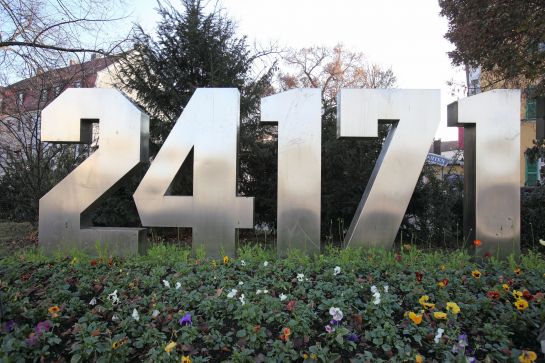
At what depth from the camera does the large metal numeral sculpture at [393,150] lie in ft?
16.9

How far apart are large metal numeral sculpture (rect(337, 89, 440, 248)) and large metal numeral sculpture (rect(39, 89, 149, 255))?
8.70ft

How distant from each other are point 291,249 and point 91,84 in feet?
26.5

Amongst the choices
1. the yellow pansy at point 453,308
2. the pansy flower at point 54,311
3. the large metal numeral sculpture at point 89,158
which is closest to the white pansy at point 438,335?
the yellow pansy at point 453,308

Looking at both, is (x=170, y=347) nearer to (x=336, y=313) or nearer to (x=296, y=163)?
(x=336, y=313)

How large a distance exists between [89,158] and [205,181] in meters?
1.51

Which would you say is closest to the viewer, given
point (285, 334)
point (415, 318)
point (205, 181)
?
point (285, 334)

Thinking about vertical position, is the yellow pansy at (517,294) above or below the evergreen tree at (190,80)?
below

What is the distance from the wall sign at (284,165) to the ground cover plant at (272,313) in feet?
3.43

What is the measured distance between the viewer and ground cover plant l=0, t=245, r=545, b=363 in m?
2.67

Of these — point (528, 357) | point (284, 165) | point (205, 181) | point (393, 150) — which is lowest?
point (528, 357)

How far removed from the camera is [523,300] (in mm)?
3041

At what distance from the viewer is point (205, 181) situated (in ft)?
17.1

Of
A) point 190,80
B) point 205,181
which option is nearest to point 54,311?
point 205,181

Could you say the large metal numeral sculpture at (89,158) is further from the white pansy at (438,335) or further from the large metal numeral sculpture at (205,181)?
the white pansy at (438,335)
